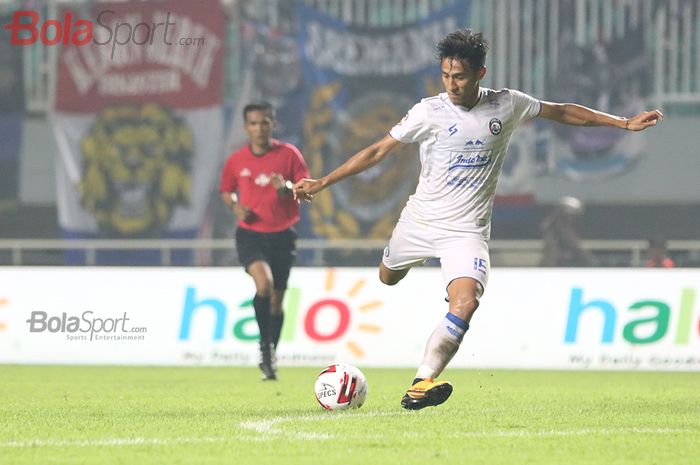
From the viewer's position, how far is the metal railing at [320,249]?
50.9 ft

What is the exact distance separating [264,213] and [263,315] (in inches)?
30.1

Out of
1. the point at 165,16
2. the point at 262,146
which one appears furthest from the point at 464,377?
the point at 165,16

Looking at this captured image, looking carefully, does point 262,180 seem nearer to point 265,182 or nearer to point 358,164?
point 265,182

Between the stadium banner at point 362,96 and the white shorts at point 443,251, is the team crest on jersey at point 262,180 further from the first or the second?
the stadium banner at point 362,96

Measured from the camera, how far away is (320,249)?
1573cm

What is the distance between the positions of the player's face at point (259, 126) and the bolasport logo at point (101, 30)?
18.5 feet

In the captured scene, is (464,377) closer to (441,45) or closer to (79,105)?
(441,45)

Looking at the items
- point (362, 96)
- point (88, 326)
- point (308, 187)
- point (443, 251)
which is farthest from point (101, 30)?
point (443, 251)

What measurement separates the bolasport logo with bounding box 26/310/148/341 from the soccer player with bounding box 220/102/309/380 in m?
2.18

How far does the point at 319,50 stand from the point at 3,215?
387cm

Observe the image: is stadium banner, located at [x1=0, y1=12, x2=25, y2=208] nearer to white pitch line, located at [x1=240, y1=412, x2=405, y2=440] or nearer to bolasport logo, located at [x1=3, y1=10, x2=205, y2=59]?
bolasport logo, located at [x1=3, y1=10, x2=205, y2=59]

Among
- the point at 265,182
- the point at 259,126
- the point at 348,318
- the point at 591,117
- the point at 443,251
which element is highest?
the point at 591,117

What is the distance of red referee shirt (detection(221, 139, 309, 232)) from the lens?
11539 mm

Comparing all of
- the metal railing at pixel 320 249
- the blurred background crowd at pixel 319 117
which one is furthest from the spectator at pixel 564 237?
the metal railing at pixel 320 249
